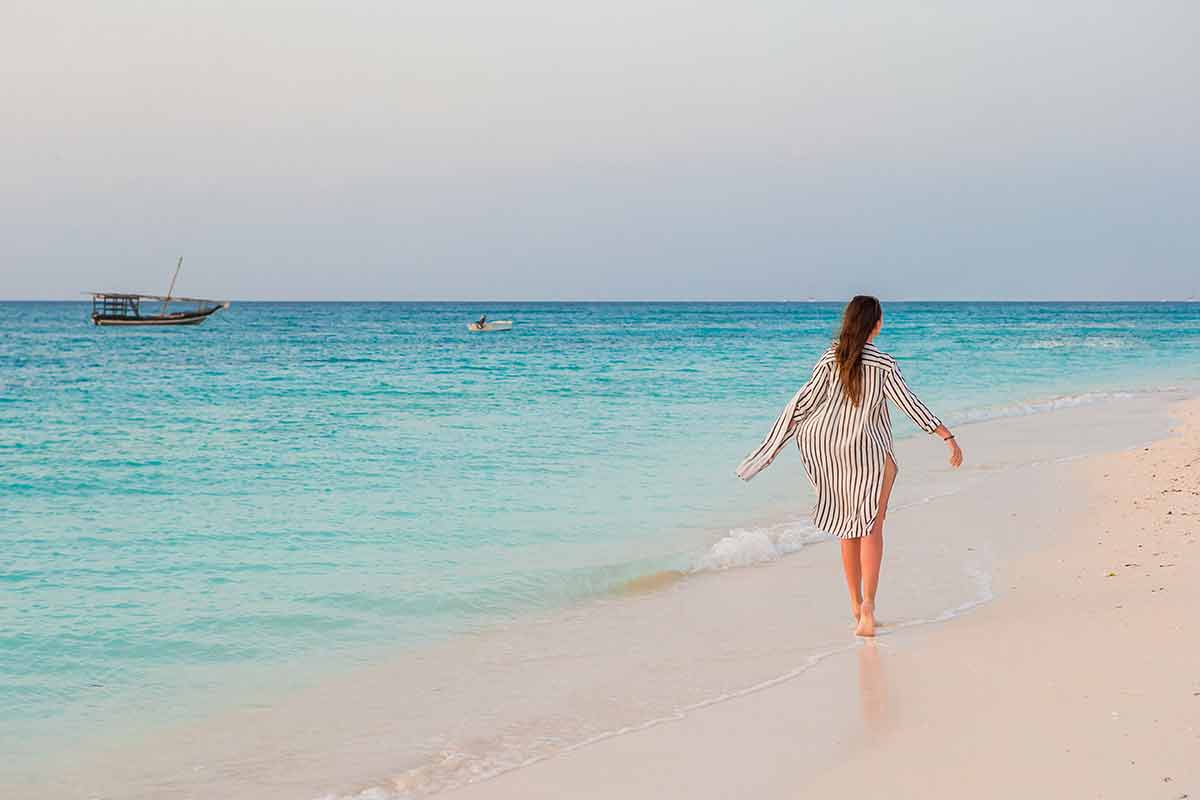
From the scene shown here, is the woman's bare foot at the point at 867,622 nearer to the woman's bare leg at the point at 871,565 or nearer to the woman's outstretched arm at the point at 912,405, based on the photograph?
the woman's bare leg at the point at 871,565

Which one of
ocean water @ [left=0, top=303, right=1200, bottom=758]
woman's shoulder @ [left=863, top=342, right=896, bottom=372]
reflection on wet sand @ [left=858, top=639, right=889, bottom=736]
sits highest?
woman's shoulder @ [left=863, top=342, right=896, bottom=372]

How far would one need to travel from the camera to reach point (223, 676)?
5.69 meters

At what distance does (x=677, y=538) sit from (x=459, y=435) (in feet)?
25.5

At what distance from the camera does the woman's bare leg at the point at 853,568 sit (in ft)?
19.1

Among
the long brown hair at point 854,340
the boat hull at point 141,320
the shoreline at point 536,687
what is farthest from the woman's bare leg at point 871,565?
the boat hull at point 141,320

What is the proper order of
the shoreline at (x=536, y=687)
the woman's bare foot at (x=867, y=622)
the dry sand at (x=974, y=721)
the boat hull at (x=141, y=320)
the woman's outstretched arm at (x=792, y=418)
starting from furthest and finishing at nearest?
the boat hull at (x=141, y=320)
the woman's bare foot at (x=867, y=622)
the woman's outstretched arm at (x=792, y=418)
the shoreline at (x=536, y=687)
the dry sand at (x=974, y=721)

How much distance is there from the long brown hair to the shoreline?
4.38 feet

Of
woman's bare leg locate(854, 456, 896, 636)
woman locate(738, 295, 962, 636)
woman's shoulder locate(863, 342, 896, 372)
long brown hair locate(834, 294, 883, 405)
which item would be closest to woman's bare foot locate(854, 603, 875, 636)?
woman's bare leg locate(854, 456, 896, 636)

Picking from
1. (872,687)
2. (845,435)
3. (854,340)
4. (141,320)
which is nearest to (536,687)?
(872,687)

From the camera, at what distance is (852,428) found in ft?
17.9

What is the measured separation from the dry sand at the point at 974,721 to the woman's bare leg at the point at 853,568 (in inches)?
11.8

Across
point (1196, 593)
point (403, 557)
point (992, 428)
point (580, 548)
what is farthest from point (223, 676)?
point (992, 428)

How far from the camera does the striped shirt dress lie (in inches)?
213

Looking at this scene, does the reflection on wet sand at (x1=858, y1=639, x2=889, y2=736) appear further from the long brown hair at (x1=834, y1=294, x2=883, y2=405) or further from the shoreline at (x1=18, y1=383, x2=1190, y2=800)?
the long brown hair at (x1=834, y1=294, x2=883, y2=405)
